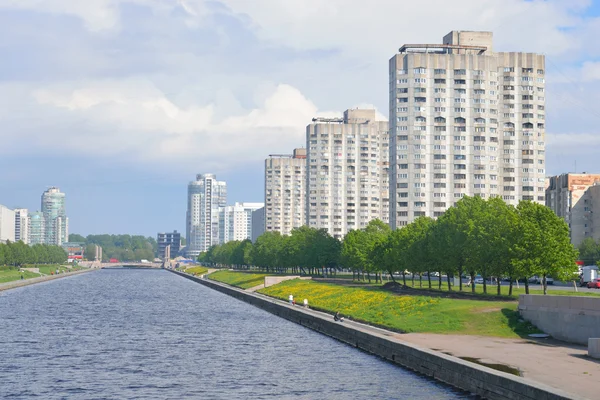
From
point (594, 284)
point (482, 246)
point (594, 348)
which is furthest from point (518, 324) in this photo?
point (594, 284)

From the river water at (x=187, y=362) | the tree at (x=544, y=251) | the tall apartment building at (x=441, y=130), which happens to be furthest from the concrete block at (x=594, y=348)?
the tall apartment building at (x=441, y=130)

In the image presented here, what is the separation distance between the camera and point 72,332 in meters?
90.5

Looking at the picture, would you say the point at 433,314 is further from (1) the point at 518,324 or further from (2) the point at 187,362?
(2) the point at 187,362

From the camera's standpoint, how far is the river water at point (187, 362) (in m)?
52.5

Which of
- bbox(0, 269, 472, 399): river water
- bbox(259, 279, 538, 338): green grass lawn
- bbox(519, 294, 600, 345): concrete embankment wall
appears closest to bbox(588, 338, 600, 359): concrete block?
bbox(519, 294, 600, 345): concrete embankment wall

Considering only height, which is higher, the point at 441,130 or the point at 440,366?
the point at 441,130

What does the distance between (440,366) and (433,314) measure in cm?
2367

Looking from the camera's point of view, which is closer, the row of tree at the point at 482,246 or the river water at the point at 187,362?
the river water at the point at 187,362

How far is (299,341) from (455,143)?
116 meters

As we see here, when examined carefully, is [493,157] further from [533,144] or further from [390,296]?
[390,296]

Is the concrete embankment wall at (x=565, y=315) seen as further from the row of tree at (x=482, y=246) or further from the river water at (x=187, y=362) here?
the row of tree at (x=482, y=246)

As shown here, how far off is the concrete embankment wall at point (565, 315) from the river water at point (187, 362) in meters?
14.8

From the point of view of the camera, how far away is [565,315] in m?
66.2

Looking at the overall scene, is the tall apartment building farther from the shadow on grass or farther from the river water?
the shadow on grass
